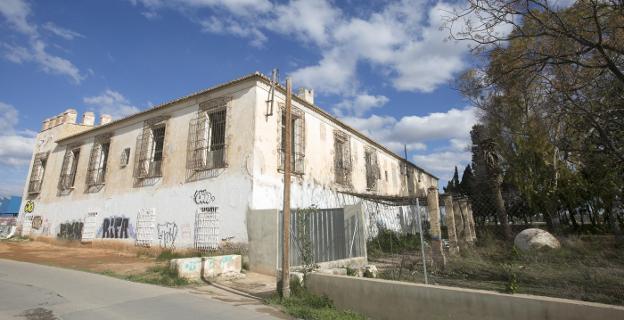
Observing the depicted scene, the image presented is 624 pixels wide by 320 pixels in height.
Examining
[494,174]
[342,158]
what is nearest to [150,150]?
[342,158]

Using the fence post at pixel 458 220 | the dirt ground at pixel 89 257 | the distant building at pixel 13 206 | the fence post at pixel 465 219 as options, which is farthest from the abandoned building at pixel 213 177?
the distant building at pixel 13 206

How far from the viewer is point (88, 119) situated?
2373 centimetres

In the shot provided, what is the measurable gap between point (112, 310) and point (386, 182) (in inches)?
737

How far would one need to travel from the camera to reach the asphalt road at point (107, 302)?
18.9 ft

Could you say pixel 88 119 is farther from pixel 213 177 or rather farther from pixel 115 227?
pixel 213 177

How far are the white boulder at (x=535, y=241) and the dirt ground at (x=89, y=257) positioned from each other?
13525mm

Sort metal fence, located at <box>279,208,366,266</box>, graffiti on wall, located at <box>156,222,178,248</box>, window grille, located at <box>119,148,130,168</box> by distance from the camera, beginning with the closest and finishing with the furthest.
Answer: metal fence, located at <box>279,208,366,266</box> < graffiti on wall, located at <box>156,222,178,248</box> < window grille, located at <box>119,148,130,168</box>

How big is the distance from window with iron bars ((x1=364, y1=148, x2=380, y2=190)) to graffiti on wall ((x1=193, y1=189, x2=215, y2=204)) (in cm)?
959

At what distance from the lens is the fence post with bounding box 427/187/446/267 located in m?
10.1

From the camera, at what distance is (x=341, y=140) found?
18.0 meters

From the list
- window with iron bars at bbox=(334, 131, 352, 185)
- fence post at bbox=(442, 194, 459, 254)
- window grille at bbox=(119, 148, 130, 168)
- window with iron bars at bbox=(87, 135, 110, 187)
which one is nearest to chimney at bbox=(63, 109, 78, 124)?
window with iron bars at bbox=(87, 135, 110, 187)

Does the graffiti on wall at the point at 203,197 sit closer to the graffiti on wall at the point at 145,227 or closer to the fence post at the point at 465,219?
the graffiti on wall at the point at 145,227

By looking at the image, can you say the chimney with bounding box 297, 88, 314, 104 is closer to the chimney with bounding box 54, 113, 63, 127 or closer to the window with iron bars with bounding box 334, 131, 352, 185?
the window with iron bars with bounding box 334, 131, 352, 185

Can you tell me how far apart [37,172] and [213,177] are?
56.8 ft
